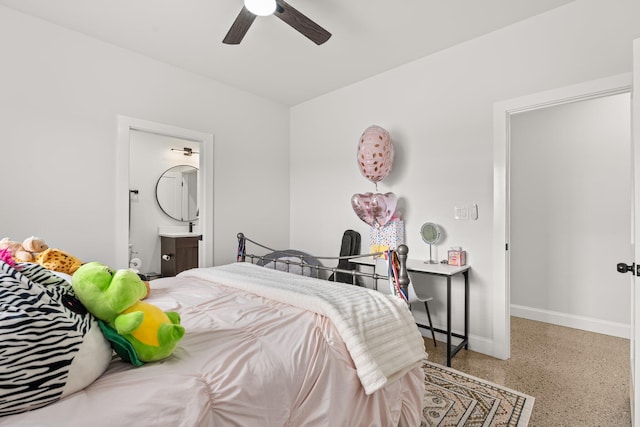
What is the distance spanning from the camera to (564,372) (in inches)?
93.0

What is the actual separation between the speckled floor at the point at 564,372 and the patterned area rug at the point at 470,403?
0.09m

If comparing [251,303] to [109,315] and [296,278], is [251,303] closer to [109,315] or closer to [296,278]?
[296,278]

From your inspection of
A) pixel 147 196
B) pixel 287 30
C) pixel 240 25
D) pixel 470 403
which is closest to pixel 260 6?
pixel 240 25

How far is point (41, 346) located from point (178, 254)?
11.8ft

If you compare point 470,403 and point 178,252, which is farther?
point 178,252

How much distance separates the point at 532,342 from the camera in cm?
295

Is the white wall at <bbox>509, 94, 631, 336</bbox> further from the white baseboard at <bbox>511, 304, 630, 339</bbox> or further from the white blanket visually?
the white blanket

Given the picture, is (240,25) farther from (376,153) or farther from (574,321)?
(574,321)

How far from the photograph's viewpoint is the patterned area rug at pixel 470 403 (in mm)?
1797

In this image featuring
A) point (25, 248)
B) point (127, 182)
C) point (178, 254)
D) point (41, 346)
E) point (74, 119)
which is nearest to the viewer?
point (41, 346)

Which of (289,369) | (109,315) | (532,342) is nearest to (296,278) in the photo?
(289,369)

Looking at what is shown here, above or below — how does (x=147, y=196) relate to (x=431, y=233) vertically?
above

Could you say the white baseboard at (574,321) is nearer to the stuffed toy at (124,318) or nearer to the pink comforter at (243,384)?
the pink comforter at (243,384)

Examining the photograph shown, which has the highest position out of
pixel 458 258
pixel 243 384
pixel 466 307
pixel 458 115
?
pixel 458 115
